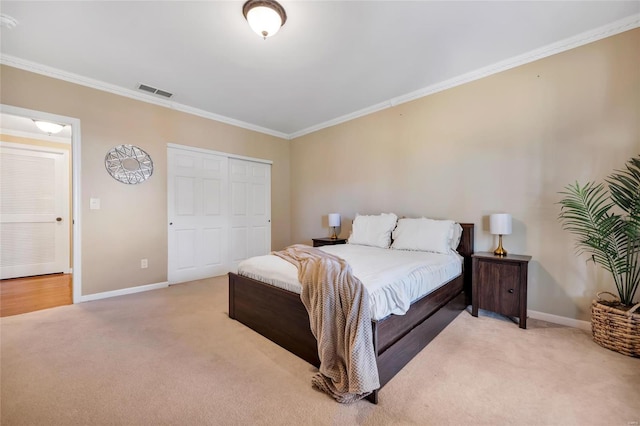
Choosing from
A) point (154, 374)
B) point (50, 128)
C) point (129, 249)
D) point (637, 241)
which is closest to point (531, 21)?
point (637, 241)

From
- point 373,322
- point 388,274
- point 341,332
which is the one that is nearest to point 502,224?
point 388,274

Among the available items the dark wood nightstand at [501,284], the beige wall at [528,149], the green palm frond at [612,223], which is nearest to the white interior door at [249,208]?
the beige wall at [528,149]

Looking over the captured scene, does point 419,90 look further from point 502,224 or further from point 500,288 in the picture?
point 500,288

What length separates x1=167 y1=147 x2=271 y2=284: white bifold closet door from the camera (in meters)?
3.87

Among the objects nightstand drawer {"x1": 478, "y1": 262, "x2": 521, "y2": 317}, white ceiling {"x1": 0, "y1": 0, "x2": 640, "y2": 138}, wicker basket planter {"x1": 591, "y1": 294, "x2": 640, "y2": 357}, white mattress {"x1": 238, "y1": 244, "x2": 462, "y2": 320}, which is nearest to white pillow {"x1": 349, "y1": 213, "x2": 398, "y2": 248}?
white mattress {"x1": 238, "y1": 244, "x2": 462, "y2": 320}

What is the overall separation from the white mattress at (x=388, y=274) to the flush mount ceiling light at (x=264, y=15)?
1.93 metres

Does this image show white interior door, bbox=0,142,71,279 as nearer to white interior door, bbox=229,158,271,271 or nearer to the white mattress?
white interior door, bbox=229,158,271,271

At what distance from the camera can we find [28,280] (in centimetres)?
403

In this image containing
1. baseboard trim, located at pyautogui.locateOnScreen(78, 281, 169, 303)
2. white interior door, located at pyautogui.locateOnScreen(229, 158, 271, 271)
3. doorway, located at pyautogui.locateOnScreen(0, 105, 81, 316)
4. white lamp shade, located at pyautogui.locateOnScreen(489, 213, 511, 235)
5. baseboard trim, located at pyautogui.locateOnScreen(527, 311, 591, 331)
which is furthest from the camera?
white interior door, located at pyautogui.locateOnScreen(229, 158, 271, 271)

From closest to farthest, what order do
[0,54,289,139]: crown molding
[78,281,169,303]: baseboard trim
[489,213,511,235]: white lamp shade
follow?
[489,213,511,235]: white lamp shade < [0,54,289,139]: crown molding < [78,281,169,303]: baseboard trim

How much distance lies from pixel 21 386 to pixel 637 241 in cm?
455

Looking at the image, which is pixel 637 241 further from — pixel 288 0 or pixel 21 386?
pixel 21 386

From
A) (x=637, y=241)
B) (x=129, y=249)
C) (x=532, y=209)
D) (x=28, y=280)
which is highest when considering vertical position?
(x=532, y=209)

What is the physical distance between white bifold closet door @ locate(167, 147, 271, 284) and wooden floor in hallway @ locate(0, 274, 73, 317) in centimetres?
126
